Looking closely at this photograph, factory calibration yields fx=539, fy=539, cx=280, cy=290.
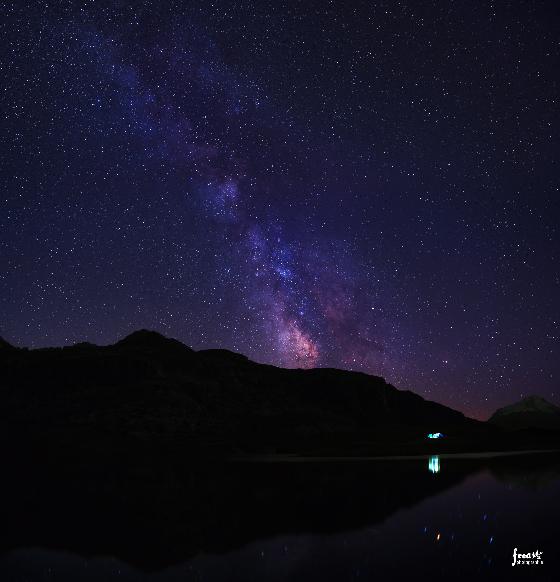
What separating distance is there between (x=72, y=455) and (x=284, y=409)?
307 feet

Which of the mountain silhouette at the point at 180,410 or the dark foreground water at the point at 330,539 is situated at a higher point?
the mountain silhouette at the point at 180,410

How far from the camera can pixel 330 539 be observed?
62.0 ft

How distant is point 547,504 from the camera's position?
25.3 meters

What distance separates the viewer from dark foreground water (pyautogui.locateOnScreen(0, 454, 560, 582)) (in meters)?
15.0

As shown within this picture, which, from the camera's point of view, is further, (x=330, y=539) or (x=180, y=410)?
(x=180, y=410)

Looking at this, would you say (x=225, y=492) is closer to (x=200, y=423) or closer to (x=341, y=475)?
(x=341, y=475)

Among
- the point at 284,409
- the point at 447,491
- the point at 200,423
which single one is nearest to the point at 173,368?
the point at 284,409

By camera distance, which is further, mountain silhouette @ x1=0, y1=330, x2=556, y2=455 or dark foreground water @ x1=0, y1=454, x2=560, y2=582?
mountain silhouette @ x1=0, y1=330, x2=556, y2=455

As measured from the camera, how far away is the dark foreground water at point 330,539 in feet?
49.2

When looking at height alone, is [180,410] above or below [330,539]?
above

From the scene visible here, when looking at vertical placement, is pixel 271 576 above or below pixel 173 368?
below

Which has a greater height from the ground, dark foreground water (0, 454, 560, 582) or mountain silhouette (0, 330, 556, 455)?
mountain silhouette (0, 330, 556, 455)

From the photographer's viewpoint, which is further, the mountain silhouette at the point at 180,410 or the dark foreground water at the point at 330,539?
the mountain silhouette at the point at 180,410

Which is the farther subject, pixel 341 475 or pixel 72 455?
pixel 72 455
